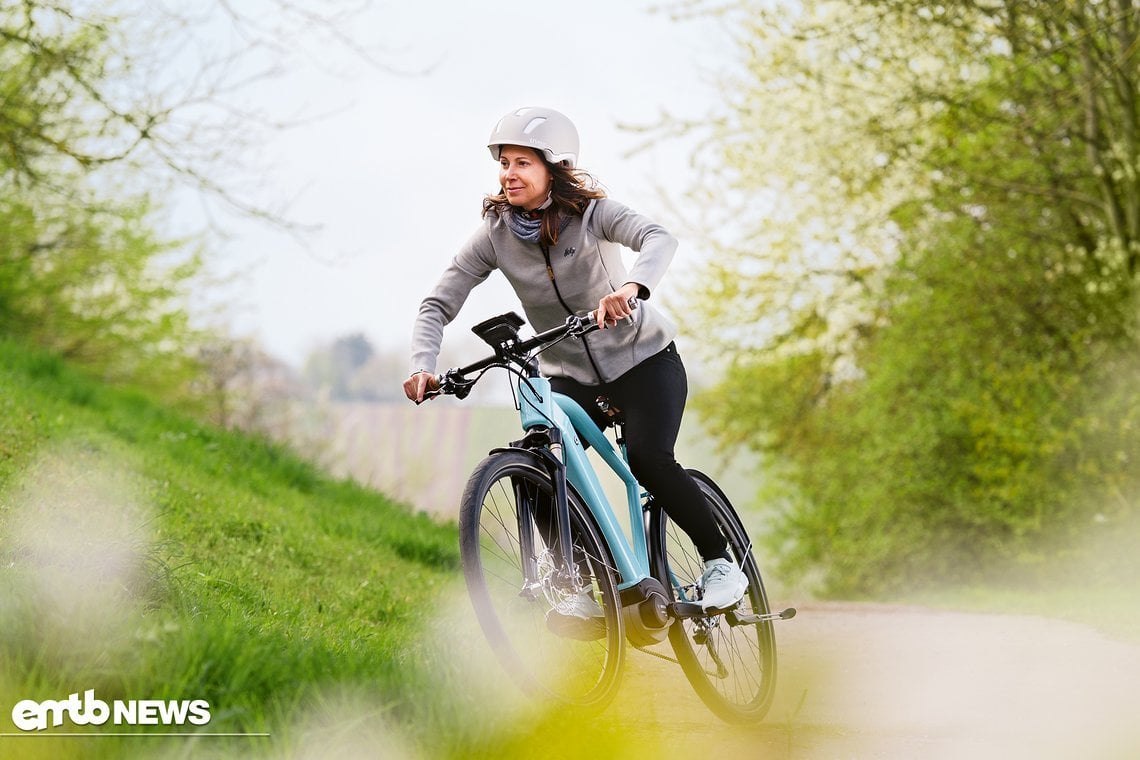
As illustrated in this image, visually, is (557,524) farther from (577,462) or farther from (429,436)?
(429,436)

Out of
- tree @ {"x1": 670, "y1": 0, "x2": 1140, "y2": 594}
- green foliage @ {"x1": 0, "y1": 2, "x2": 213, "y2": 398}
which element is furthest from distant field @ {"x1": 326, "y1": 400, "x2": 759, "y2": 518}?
tree @ {"x1": 670, "y1": 0, "x2": 1140, "y2": 594}

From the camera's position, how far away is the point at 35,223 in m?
17.8

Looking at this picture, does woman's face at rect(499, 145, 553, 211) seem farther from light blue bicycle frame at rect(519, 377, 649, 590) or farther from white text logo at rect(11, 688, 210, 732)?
white text logo at rect(11, 688, 210, 732)

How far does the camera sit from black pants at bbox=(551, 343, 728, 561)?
163 inches

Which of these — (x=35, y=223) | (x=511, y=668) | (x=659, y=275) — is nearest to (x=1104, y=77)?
(x=659, y=275)

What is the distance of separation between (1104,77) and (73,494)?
943 cm

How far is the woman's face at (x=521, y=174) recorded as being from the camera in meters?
3.92

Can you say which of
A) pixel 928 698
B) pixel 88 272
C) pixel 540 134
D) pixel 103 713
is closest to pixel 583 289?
pixel 540 134

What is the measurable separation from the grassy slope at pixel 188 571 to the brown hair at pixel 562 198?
1534 mm

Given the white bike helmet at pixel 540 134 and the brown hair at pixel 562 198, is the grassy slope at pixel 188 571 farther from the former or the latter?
the white bike helmet at pixel 540 134

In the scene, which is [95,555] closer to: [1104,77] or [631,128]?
[1104,77]

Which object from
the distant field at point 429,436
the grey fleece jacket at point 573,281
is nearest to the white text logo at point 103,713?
the grey fleece jacket at point 573,281

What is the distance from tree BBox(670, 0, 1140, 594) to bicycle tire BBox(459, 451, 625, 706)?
8.23 meters

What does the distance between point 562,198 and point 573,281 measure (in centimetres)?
30
